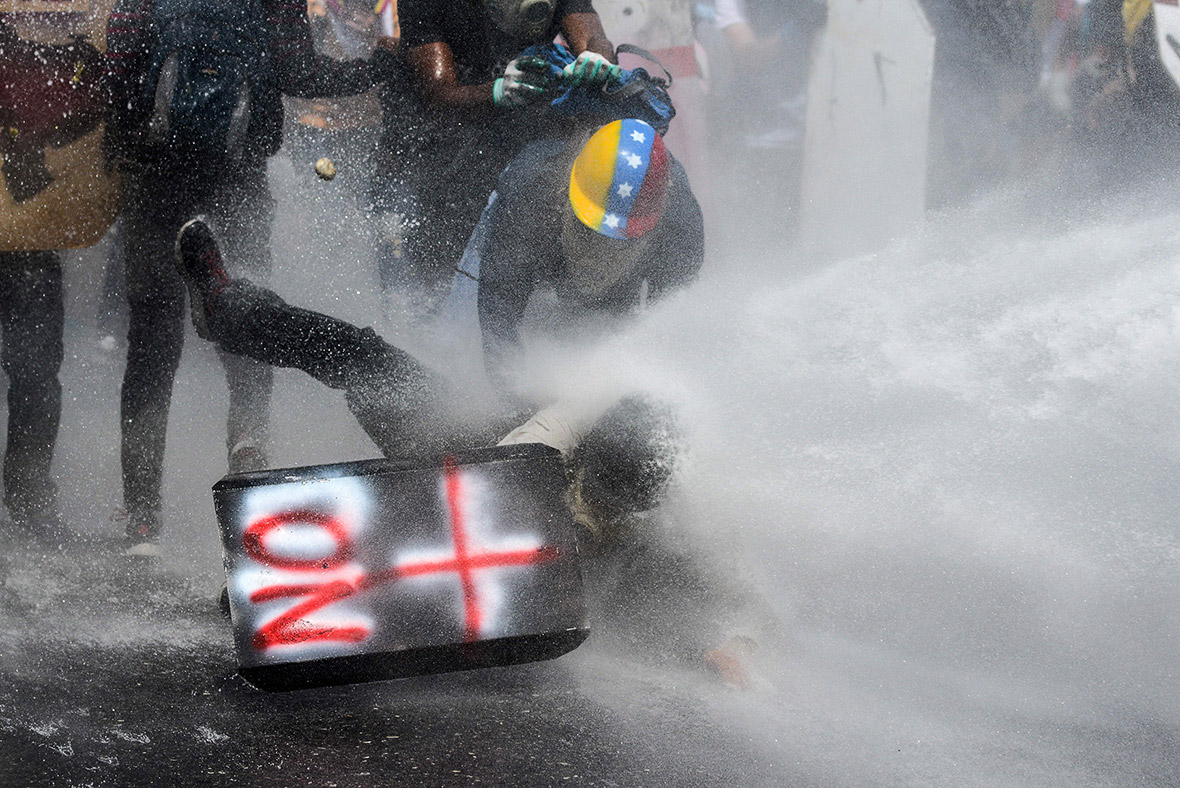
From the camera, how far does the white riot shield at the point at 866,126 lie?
4.33 m

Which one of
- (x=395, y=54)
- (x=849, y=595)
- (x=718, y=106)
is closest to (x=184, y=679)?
(x=849, y=595)

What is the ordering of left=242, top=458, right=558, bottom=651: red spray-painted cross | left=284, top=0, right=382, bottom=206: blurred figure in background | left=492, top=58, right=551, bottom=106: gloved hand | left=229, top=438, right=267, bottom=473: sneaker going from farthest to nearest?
left=284, top=0, right=382, bottom=206: blurred figure in background < left=229, top=438, right=267, bottom=473: sneaker < left=492, top=58, right=551, bottom=106: gloved hand < left=242, top=458, right=558, bottom=651: red spray-painted cross

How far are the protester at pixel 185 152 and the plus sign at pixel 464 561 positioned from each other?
1342 mm

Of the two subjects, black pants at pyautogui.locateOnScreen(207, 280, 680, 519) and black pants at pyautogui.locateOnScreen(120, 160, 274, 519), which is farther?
black pants at pyautogui.locateOnScreen(120, 160, 274, 519)

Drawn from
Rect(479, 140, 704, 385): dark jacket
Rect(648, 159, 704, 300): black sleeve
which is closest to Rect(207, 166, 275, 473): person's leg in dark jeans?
Rect(479, 140, 704, 385): dark jacket

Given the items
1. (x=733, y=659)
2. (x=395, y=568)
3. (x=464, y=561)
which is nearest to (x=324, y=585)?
(x=395, y=568)

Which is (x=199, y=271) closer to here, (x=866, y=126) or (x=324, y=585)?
(x=324, y=585)

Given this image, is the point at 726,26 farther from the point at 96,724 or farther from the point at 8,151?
the point at 96,724

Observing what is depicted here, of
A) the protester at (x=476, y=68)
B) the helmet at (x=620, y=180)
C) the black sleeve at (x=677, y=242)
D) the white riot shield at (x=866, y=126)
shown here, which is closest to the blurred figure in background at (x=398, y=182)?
the protester at (x=476, y=68)

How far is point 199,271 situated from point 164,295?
0.26m

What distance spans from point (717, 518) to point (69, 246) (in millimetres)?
1991

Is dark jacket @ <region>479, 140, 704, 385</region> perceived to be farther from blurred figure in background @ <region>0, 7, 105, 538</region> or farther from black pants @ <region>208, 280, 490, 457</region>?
blurred figure in background @ <region>0, 7, 105, 538</region>

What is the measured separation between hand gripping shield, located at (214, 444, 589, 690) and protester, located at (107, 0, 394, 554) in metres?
1.25

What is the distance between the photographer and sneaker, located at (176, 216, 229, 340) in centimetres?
267
